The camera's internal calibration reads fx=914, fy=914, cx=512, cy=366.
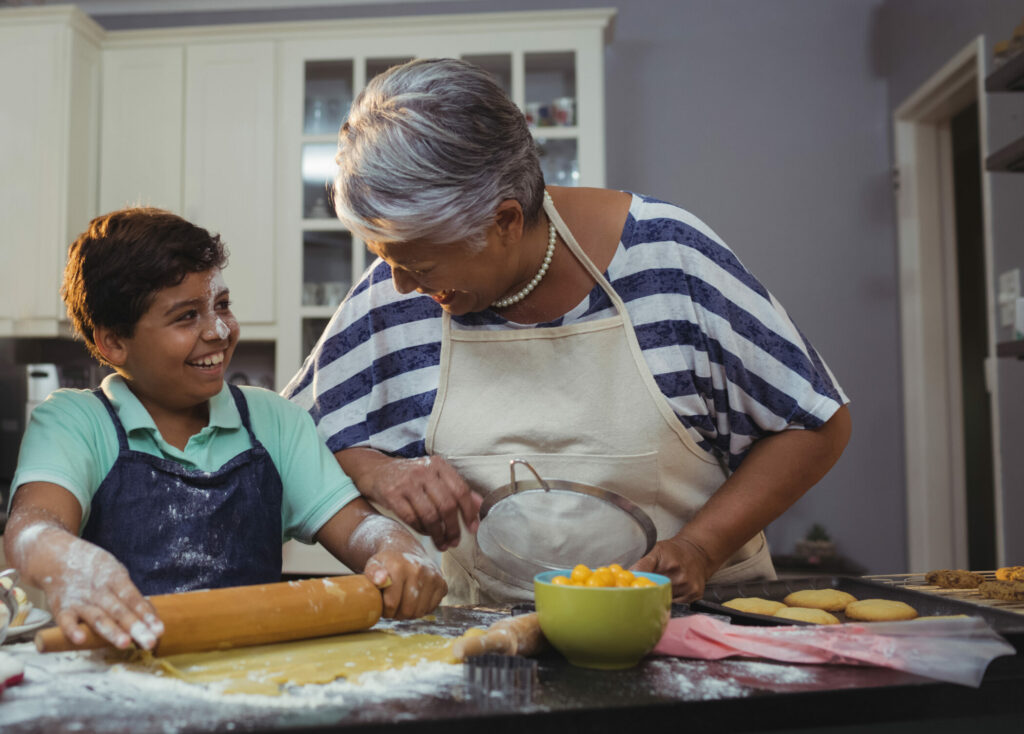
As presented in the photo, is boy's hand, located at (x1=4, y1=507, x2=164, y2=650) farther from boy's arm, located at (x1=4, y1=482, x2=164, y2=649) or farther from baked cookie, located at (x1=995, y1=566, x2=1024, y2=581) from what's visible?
baked cookie, located at (x1=995, y1=566, x2=1024, y2=581)

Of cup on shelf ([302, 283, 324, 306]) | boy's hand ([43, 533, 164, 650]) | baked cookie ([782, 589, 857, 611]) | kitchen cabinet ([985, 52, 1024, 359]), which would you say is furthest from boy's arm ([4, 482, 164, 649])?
cup on shelf ([302, 283, 324, 306])

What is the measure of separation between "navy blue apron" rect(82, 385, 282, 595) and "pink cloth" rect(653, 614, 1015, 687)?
557 mm

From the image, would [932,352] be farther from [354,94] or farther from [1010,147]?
[354,94]

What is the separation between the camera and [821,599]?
1086 millimetres

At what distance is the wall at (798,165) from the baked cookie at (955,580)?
2.16 m

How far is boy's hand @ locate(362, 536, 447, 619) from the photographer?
0.92m

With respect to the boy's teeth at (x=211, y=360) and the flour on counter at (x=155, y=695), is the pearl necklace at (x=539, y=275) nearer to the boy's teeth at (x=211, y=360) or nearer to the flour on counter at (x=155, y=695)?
the boy's teeth at (x=211, y=360)

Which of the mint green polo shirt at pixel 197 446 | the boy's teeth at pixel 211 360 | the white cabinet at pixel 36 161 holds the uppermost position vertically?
the white cabinet at pixel 36 161

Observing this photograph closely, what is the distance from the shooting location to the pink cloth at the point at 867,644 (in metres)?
0.73

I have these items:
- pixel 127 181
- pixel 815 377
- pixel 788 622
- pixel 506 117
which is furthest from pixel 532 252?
pixel 127 181

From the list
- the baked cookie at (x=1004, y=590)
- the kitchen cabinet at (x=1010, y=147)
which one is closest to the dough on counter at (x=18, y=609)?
the baked cookie at (x=1004, y=590)

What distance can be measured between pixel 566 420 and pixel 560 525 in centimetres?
26

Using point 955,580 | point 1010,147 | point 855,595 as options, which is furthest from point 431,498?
point 1010,147

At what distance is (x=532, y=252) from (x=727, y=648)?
0.56 m
